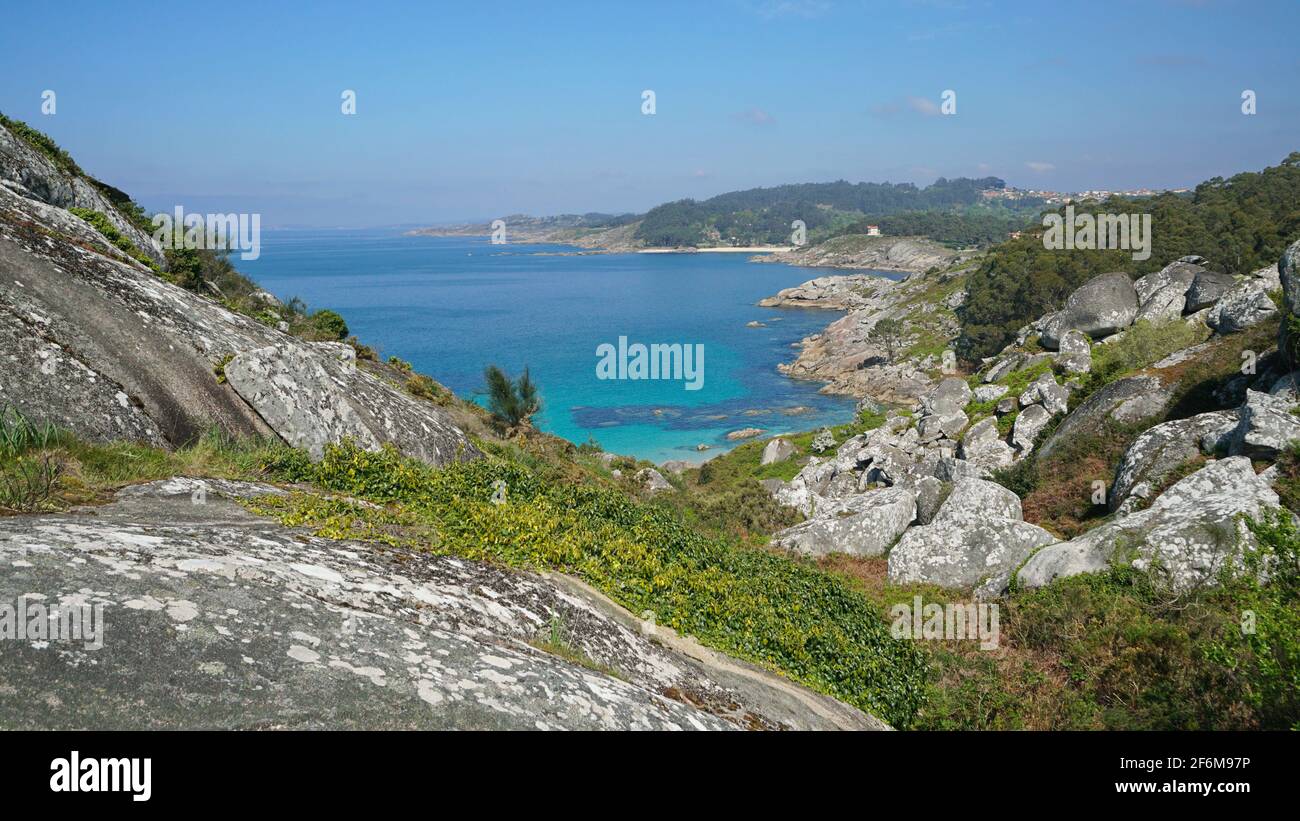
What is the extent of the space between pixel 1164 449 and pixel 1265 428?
293 cm

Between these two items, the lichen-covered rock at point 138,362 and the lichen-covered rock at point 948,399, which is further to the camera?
the lichen-covered rock at point 948,399

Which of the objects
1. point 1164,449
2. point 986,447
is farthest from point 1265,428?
point 986,447

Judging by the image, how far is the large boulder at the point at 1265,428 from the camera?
1692 cm

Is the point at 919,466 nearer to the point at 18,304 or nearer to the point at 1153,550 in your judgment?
the point at 1153,550

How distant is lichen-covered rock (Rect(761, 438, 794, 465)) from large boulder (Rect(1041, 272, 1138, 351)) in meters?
20.9

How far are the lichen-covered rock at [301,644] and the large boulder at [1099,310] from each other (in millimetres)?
53868

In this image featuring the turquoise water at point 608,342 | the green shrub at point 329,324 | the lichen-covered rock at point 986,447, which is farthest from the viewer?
the turquoise water at point 608,342

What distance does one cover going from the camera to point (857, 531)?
2308 centimetres

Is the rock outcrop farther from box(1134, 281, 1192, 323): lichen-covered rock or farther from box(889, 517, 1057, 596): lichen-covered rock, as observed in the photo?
box(1134, 281, 1192, 323): lichen-covered rock

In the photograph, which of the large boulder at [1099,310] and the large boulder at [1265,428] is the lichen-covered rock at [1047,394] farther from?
the large boulder at [1265,428]

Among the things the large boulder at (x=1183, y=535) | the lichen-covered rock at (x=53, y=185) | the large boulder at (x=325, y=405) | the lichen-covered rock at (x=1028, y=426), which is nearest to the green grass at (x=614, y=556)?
the large boulder at (x=325, y=405)

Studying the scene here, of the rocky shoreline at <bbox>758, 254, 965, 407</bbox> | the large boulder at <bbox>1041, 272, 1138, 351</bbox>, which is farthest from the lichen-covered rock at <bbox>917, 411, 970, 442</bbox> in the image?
the rocky shoreline at <bbox>758, 254, 965, 407</bbox>
